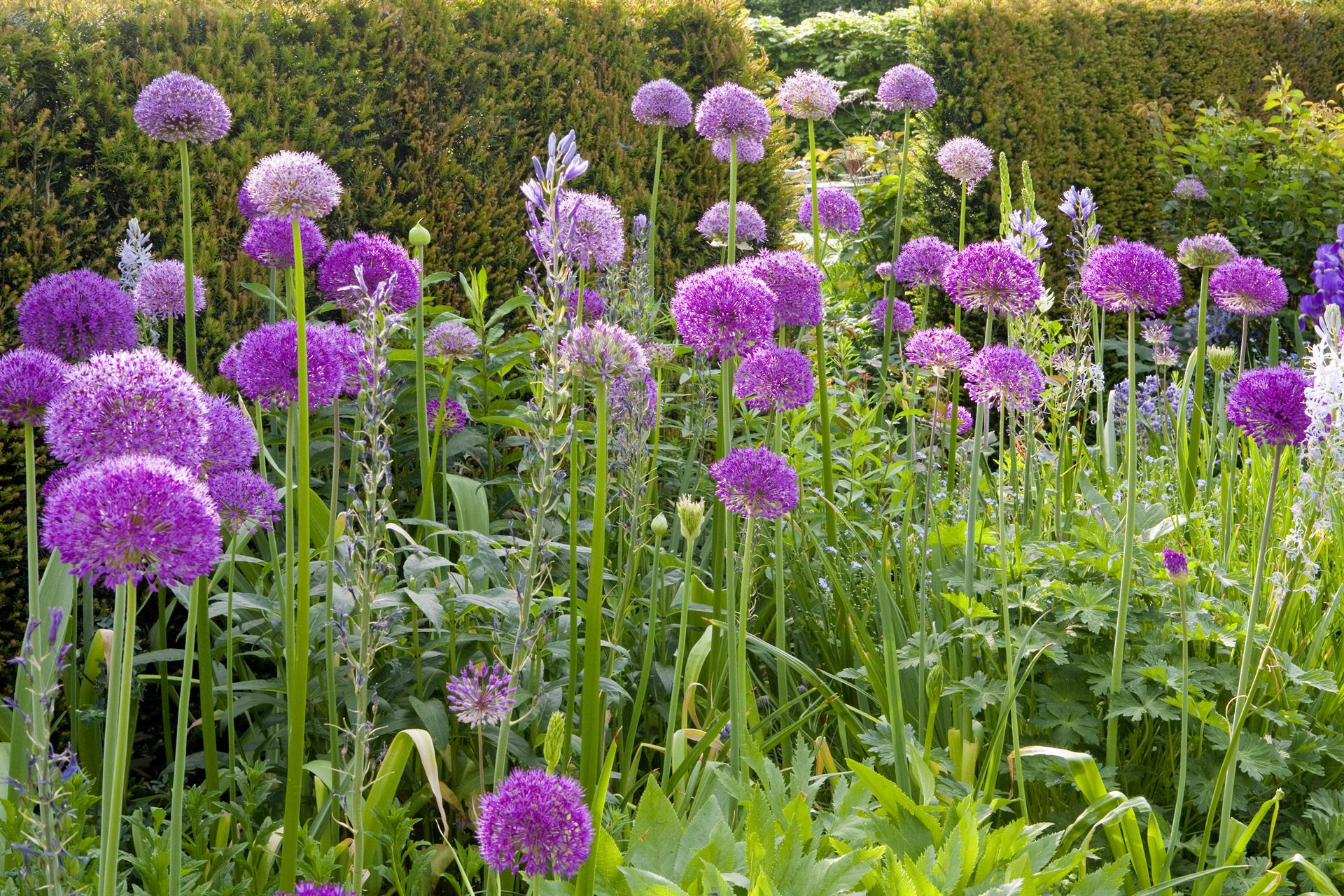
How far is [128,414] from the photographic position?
129 centimetres

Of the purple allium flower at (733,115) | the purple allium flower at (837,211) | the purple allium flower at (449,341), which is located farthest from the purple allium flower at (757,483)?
the purple allium flower at (837,211)

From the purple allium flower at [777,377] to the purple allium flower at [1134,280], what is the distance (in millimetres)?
642

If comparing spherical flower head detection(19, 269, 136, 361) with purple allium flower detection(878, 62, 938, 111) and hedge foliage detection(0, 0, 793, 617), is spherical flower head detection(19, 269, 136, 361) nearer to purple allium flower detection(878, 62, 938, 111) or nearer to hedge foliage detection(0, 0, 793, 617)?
hedge foliage detection(0, 0, 793, 617)

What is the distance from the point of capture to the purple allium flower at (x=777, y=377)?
236cm

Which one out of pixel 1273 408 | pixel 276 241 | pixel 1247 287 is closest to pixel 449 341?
pixel 276 241

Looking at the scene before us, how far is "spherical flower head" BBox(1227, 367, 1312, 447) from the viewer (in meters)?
1.92

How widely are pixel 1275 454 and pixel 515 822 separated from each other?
1582 mm

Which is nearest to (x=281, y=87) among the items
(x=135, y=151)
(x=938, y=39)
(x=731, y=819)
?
(x=135, y=151)

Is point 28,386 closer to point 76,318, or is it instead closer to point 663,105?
point 76,318

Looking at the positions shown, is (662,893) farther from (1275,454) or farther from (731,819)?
(1275,454)

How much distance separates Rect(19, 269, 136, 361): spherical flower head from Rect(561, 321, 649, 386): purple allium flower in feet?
4.14

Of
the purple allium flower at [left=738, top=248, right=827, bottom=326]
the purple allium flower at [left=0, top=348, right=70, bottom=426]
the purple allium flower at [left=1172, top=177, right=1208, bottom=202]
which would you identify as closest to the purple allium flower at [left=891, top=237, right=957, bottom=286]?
the purple allium flower at [left=738, top=248, right=827, bottom=326]

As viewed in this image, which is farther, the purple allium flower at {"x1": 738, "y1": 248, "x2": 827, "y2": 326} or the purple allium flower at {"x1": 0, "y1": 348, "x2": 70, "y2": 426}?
the purple allium flower at {"x1": 738, "y1": 248, "x2": 827, "y2": 326}

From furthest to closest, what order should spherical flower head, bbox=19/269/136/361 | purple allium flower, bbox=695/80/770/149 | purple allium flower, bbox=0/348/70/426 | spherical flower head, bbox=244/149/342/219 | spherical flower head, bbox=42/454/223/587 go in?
purple allium flower, bbox=695/80/770/149 → spherical flower head, bbox=19/269/136/361 → spherical flower head, bbox=244/149/342/219 → purple allium flower, bbox=0/348/70/426 → spherical flower head, bbox=42/454/223/587
